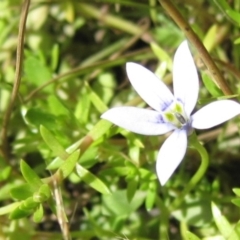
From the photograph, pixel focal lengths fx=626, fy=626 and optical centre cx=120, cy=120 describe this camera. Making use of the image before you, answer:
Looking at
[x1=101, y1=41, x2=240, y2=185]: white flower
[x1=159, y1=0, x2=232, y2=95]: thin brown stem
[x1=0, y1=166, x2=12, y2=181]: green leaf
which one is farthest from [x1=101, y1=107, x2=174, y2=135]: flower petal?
[x1=0, y1=166, x2=12, y2=181]: green leaf

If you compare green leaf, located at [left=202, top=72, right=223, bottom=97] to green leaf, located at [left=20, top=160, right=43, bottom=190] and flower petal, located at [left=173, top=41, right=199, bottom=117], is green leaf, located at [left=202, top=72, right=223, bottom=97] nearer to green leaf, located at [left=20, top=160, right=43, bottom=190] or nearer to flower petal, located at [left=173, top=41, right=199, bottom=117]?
flower petal, located at [left=173, top=41, right=199, bottom=117]

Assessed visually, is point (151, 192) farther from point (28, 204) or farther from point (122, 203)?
point (28, 204)

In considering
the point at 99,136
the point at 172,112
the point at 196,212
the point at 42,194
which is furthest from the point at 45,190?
the point at 196,212

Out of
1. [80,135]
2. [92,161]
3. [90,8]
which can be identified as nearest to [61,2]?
[90,8]

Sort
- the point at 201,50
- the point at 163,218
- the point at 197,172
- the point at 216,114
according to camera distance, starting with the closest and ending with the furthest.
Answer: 1. the point at 216,114
2. the point at 201,50
3. the point at 197,172
4. the point at 163,218

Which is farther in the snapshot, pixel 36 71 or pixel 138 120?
pixel 36 71
